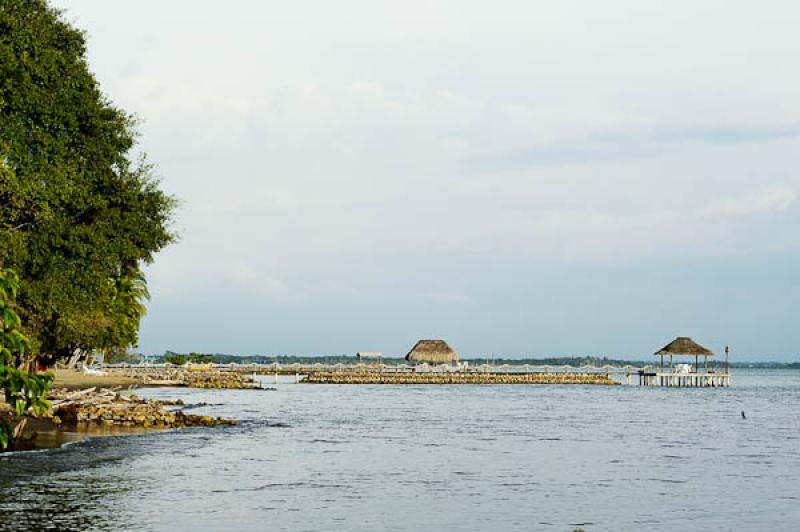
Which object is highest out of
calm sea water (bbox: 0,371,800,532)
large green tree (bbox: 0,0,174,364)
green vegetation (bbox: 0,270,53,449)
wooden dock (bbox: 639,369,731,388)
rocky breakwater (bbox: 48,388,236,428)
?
large green tree (bbox: 0,0,174,364)

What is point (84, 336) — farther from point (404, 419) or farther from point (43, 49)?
point (404, 419)

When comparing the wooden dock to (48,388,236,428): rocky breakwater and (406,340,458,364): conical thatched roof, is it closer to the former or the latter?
(406,340,458,364): conical thatched roof

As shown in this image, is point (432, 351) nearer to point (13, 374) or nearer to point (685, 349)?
point (685, 349)

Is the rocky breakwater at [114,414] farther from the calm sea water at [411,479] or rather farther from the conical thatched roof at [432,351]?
the conical thatched roof at [432,351]

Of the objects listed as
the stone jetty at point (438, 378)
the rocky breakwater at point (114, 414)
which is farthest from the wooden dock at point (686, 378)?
the rocky breakwater at point (114, 414)

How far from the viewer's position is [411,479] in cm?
2992

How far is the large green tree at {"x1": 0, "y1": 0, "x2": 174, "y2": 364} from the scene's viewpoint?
31.4 meters

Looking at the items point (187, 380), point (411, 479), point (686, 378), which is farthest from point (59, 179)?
point (686, 378)

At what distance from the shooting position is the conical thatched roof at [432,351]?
445 ft

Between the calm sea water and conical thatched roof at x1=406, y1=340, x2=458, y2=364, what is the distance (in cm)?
8029

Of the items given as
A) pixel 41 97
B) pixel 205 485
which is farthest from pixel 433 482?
pixel 41 97

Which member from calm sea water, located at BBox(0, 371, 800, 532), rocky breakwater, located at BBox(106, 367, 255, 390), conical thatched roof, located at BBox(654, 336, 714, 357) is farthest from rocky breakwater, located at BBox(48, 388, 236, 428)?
conical thatched roof, located at BBox(654, 336, 714, 357)

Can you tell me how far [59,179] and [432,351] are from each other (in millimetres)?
106807

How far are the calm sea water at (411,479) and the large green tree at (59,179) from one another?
6.33 metres
